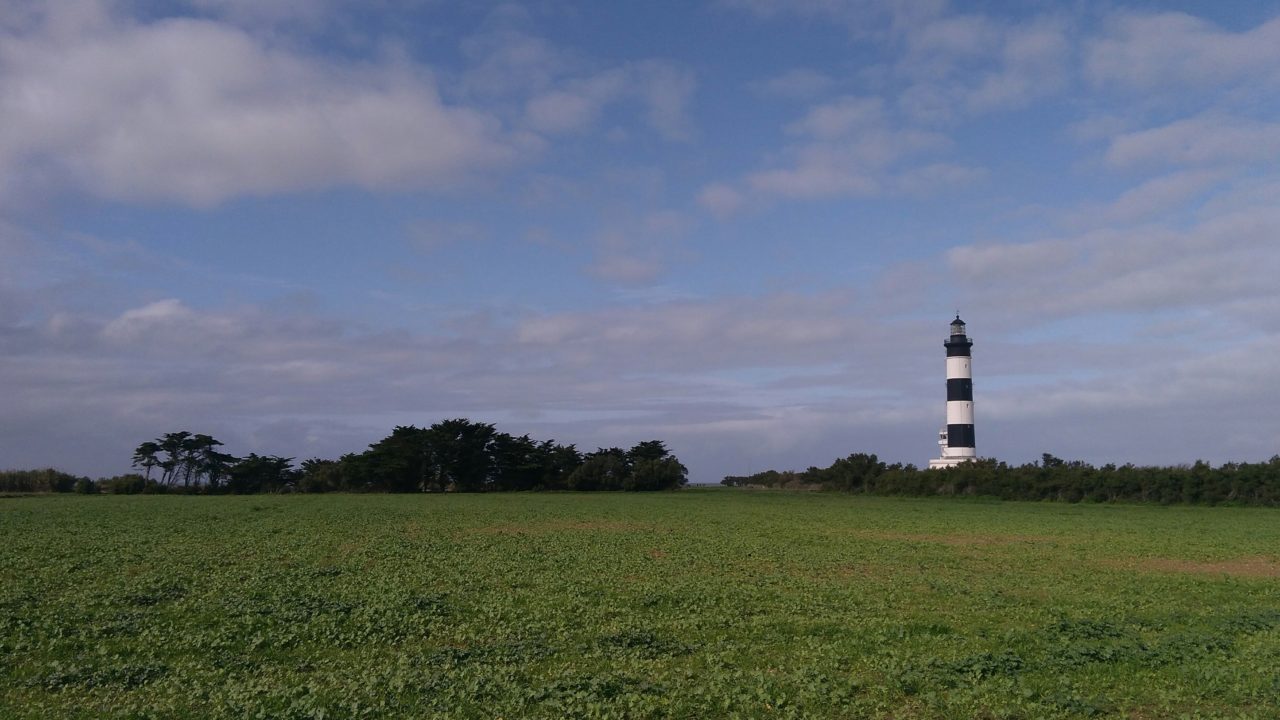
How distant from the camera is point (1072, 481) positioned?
7156 centimetres

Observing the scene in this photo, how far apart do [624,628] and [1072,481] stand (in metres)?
66.7

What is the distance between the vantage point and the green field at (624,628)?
1079 centimetres

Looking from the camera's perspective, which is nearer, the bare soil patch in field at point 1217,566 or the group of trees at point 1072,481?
the bare soil patch in field at point 1217,566

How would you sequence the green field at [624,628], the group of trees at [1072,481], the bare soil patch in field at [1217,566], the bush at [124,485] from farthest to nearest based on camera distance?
the bush at [124,485] < the group of trees at [1072,481] < the bare soil patch in field at [1217,566] < the green field at [624,628]

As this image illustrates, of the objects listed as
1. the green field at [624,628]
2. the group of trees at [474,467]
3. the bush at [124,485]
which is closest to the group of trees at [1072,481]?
the group of trees at [474,467]

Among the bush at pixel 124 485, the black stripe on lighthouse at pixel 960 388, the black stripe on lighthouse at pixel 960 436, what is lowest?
the bush at pixel 124 485

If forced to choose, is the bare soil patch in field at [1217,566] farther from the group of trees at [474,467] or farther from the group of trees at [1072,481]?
the group of trees at [474,467]

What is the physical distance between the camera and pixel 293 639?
13945 millimetres

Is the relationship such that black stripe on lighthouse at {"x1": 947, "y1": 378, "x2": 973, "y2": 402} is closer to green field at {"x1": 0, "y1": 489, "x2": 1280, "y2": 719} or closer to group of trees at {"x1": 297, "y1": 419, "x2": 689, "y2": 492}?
group of trees at {"x1": 297, "y1": 419, "x2": 689, "y2": 492}

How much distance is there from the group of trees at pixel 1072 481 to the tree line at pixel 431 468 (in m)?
24.5

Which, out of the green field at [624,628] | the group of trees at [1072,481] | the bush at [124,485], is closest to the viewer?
the green field at [624,628]

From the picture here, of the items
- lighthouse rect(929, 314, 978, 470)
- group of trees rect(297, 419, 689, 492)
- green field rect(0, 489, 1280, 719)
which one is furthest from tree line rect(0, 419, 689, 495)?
green field rect(0, 489, 1280, 719)

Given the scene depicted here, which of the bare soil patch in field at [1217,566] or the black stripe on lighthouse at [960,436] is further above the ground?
the black stripe on lighthouse at [960,436]

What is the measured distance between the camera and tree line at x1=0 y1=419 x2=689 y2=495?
3593 inches
